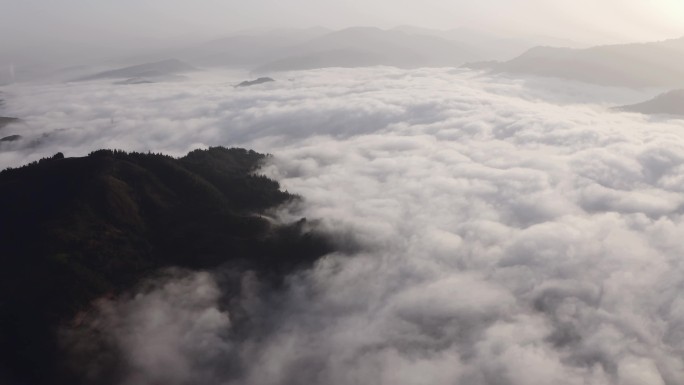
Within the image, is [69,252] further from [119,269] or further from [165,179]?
[165,179]

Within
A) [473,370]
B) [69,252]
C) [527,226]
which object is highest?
[69,252]

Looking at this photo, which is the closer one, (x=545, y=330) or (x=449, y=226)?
(x=545, y=330)

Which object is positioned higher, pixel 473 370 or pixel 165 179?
pixel 165 179

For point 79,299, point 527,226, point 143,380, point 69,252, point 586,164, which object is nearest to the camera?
point 143,380

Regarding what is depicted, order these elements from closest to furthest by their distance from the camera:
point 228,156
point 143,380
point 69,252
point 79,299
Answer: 1. point 143,380
2. point 79,299
3. point 69,252
4. point 228,156


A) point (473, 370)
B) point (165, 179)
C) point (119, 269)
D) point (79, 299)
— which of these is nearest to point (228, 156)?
point (165, 179)

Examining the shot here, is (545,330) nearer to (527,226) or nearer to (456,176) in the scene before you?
(527,226)
